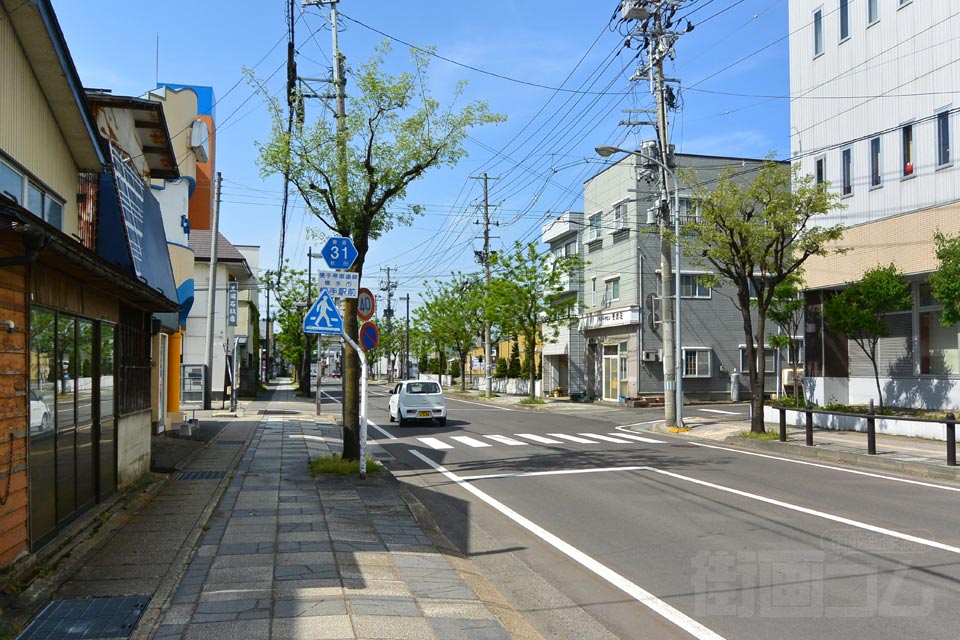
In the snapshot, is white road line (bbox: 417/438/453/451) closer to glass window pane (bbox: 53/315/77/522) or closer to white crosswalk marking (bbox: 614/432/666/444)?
white crosswalk marking (bbox: 614/432/666/444)

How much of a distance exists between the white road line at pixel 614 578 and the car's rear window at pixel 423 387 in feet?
46.9

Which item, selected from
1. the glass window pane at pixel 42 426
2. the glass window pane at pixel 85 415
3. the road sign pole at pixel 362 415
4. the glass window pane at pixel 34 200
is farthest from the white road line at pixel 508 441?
the glass window pane at pixel 42 426

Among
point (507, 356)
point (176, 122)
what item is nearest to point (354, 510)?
point (176, 122)

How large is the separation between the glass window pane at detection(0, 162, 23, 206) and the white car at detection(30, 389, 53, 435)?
259 cm

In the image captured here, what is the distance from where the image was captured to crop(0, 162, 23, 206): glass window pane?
8453 millimetres

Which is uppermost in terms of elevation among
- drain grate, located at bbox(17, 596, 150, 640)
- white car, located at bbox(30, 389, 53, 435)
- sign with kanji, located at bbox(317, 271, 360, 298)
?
sign with kanji, located at bbox(317, 271, 360, 298)

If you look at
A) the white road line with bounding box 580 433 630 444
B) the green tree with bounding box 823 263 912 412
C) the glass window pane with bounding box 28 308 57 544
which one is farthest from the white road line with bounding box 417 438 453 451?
the glass window pane with bounding box 28 308 57 544

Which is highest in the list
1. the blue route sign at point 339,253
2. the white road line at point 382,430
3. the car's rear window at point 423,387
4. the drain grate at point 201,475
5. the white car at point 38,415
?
the blue route sign at point 339,253

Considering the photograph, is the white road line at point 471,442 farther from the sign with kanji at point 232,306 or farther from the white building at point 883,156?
the sign with kanji at point 232,306

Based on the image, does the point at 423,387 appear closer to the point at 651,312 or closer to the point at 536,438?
the point at 536,438

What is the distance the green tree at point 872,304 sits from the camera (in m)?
19.3

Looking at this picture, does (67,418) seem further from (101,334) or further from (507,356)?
(507,356)

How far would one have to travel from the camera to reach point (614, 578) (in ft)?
23.3

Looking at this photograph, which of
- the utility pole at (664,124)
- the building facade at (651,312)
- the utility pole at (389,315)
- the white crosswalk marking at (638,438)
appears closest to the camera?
the white crosswalk marking at (638,438)
